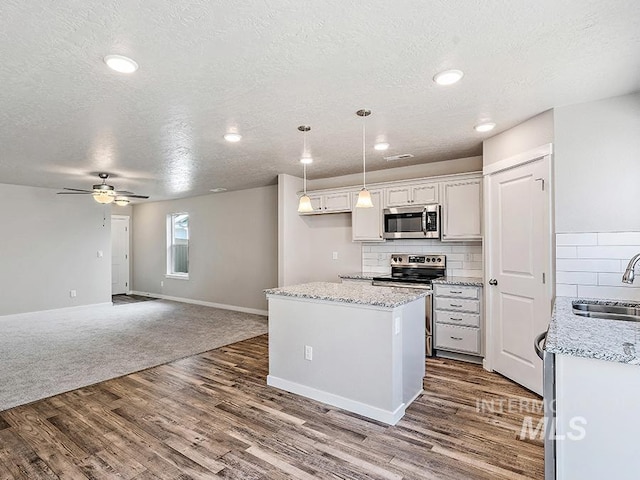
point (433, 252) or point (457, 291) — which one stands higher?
point (433, 252)

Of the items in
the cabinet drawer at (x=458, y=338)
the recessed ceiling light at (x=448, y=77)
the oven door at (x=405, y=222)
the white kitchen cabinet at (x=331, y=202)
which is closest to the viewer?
the recessed ceiling light at (x=448, y=77)

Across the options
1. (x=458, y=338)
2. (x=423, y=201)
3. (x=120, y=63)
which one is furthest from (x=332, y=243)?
(x=120, y=63)

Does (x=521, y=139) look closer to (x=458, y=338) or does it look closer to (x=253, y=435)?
(x=458, y=338)

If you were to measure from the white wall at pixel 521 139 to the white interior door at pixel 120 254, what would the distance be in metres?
8.93

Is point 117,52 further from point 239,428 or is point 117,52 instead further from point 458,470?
point 458,470

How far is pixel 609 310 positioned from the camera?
2.45m

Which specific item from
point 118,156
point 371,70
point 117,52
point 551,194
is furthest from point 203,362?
point 551,194

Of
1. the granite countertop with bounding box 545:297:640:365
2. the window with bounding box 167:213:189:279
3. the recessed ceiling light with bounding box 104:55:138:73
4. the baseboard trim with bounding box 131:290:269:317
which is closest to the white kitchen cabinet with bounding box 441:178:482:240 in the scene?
the granite countertop with bounding box 545:297:640:365

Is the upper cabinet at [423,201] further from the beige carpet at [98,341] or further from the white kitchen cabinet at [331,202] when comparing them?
the beige carpet at [98,341]

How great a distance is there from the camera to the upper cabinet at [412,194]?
4.52m

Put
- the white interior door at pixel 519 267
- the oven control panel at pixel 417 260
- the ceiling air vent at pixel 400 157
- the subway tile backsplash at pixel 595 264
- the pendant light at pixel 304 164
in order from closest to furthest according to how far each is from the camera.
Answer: the subway tile backsplash at pixel 595 264 → the white interior door at pixel 519 267 → the pendant light at pixel 304 164 → the ceiling air vent at pixel 400 157 → the oven control panel at pixel 417 260

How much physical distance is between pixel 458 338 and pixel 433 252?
121cm
